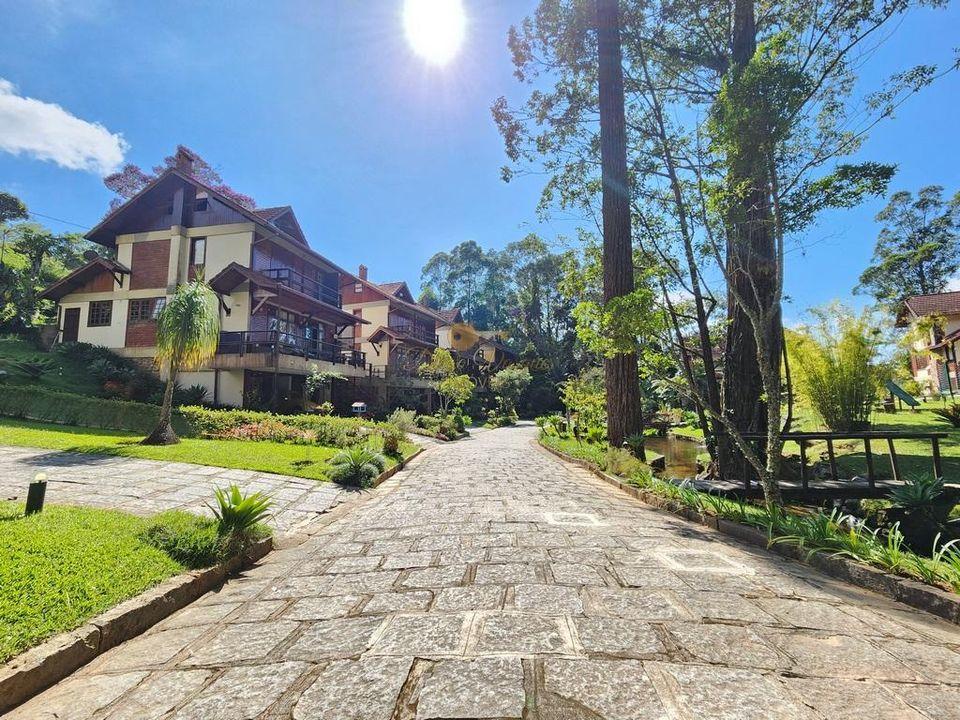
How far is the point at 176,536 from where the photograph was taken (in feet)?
13.0

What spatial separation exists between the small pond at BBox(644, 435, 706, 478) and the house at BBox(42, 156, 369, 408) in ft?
50.3

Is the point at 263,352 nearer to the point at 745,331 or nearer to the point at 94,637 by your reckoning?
the point at 745,331

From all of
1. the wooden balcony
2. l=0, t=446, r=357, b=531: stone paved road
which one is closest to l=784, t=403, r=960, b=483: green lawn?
l=0, t=446, r=357, b=531: stone paved road

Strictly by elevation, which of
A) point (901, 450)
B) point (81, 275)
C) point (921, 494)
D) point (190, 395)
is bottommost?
point (901, 450)

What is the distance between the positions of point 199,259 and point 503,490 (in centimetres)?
2130

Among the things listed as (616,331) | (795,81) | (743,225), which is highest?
(795,81)

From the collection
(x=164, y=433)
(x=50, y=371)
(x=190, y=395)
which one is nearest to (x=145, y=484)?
(x=164, y=433)

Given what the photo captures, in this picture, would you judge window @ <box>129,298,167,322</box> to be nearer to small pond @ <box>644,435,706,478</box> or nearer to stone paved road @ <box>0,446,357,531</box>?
stone paved road @ <box>0,446,357,531</box>

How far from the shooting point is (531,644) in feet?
7.80

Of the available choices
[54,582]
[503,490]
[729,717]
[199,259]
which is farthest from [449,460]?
[199,259]

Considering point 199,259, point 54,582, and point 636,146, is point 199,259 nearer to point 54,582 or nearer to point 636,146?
point 636,146

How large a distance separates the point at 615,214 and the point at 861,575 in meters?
8.06

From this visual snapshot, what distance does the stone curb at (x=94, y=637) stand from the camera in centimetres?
222

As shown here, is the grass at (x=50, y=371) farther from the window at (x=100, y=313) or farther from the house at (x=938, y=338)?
the house at (x=938, y=338)
